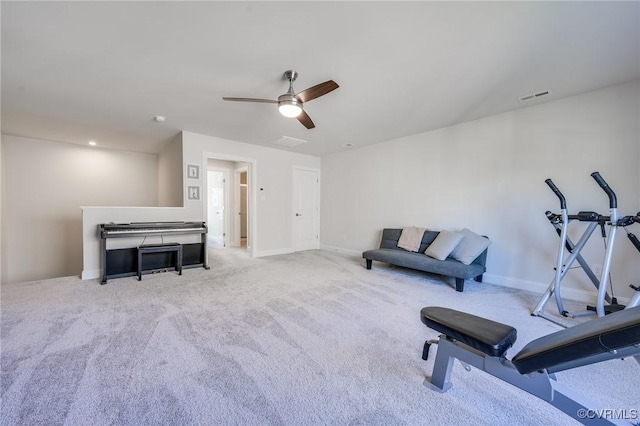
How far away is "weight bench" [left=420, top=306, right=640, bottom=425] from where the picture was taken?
3.13 ft

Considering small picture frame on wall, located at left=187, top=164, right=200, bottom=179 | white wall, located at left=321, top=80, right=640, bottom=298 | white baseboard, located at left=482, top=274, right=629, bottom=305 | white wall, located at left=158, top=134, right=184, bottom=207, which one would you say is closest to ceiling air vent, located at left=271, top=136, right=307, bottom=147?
small picture frame on wall, located at left=187, top=164, right=200, bottom=179

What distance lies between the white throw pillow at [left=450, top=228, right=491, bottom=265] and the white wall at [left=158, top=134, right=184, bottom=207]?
187 inches

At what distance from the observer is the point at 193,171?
4.64 metres

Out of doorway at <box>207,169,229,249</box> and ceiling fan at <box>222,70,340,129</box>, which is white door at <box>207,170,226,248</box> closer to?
doorway at <box>207,169,229,249</box>

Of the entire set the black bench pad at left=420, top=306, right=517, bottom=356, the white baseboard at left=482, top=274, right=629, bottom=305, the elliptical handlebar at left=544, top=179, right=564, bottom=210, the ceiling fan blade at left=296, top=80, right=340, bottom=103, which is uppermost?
the ceiling fan blade at left=296, top=80, right=340, bottom=103

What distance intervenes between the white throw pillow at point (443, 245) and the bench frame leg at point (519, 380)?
240cm

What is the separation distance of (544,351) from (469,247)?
2763 millimetres

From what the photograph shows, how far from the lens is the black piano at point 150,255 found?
12.1 ft

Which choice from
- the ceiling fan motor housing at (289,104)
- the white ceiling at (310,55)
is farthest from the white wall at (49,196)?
the ceiling fan motor housing at (289,104)

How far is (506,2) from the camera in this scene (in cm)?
173

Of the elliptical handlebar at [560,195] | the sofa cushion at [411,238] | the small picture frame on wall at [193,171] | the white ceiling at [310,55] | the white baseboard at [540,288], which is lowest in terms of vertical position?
the white baseboard at [540,288]

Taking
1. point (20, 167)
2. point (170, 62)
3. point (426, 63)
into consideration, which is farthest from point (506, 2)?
point (20, 167)

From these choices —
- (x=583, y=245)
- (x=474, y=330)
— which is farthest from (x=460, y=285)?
(x=474, y=330)

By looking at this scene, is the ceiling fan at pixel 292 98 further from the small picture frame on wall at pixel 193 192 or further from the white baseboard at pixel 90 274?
the white baseboard at pixel 90 274
